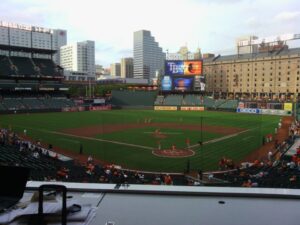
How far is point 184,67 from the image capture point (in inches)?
2333

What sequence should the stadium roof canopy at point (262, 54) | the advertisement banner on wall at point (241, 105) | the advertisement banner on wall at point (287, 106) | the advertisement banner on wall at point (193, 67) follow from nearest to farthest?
the advertisement banner on wall at point (287, 106)
the advertisement banner on wall at point (241, 105)
the advertisement banner on wall at point (193, 67)
the stadium roof canopy at point (262, 54)

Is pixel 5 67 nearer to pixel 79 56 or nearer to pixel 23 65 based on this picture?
pixel 23 65

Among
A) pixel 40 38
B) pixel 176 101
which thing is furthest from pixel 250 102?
pixel 40 38

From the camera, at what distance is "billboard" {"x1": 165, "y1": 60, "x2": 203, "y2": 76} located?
192 feet

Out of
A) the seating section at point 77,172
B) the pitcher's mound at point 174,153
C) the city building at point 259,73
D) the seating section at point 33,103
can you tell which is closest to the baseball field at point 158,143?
the pitcher's mound at point 174,153

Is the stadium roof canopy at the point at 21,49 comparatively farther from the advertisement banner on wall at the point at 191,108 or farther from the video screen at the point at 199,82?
the video screen at the point at 199,82

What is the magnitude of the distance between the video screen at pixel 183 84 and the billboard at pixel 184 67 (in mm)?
1522

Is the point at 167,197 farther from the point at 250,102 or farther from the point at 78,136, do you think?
the point at 250,102

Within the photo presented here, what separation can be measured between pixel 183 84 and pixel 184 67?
11.4 feet

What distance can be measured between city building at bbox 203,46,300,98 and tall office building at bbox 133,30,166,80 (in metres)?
77.2

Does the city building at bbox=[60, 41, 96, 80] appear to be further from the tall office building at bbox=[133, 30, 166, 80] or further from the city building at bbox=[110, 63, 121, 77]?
the city building at bbox=[110, 63, 121, 77]

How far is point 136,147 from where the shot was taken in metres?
22.8

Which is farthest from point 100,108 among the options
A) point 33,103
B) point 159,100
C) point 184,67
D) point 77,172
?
point 77,172

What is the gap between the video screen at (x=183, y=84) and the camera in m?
60.7
